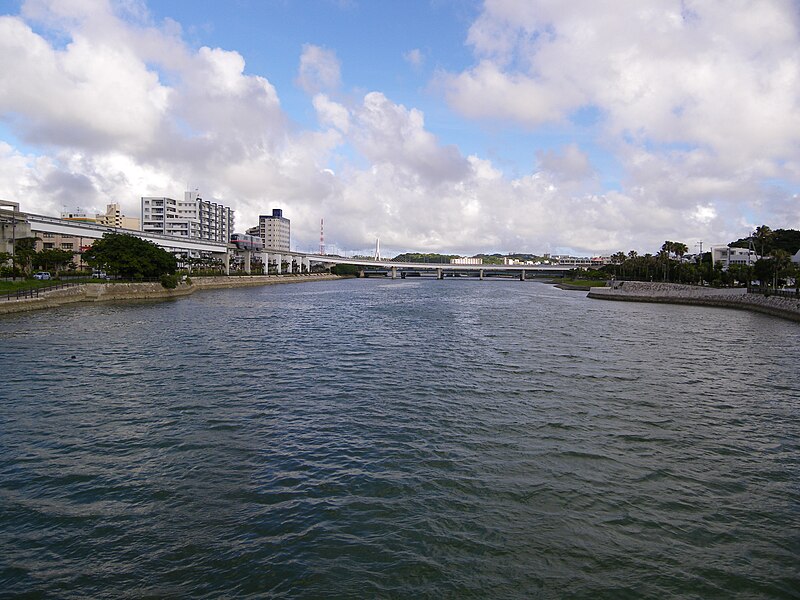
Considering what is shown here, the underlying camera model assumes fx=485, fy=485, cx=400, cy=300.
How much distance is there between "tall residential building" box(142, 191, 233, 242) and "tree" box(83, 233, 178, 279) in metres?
65.1

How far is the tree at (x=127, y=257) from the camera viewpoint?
2180 inches

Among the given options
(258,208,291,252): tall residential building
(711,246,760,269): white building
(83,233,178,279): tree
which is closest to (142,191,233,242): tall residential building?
(258,208,291,252): tall residential building

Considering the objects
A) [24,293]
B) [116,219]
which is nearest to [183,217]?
[116,219]

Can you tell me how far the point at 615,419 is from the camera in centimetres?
1304

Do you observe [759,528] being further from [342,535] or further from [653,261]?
[653,261]

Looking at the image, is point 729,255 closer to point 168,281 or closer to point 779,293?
point 779,293

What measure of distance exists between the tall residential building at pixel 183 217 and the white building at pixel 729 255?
412ft

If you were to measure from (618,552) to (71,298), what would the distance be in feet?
167

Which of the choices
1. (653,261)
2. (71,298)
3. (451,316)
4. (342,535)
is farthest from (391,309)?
(653,261)

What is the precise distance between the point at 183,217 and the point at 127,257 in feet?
268

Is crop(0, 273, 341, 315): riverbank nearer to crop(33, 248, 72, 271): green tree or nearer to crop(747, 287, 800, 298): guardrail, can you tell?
crop(33, 248, 72, 271): green tree

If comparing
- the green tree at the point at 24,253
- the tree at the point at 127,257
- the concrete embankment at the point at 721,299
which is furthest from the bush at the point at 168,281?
the concrete embankment at the point at 721,299

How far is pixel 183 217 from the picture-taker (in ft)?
429

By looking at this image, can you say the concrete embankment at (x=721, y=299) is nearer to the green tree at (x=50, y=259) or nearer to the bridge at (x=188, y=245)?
the bridge at (x=188, y=245)
